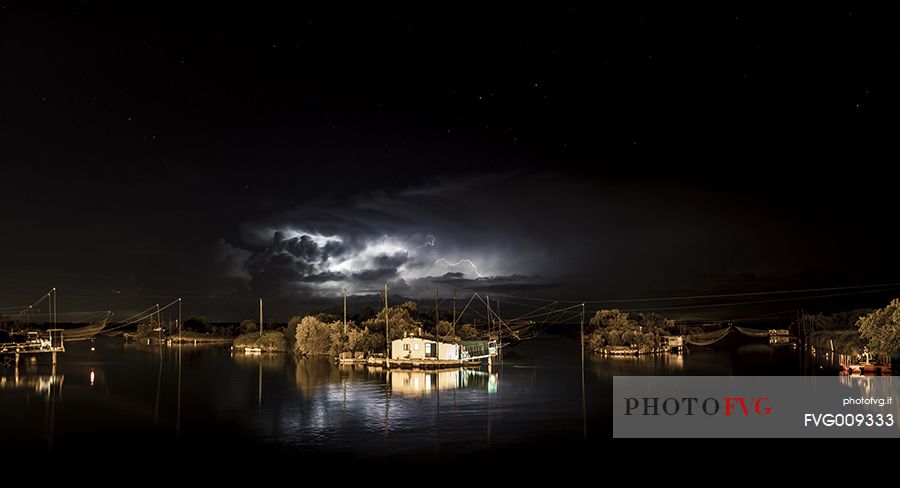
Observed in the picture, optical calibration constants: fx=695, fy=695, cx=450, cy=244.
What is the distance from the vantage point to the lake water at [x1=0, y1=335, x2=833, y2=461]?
34.4 metres

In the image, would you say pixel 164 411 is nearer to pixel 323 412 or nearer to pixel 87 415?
pixel 87 415

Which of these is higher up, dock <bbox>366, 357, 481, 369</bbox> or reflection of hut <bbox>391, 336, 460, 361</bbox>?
reflection of hut <bbox>391, 336, 460, 361</bbox>

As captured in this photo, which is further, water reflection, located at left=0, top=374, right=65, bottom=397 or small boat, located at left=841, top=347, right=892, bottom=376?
small boat, located at left=841, top=347, right=892, bottom=376

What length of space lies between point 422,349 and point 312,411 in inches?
1541

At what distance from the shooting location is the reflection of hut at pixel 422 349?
84.1 meters

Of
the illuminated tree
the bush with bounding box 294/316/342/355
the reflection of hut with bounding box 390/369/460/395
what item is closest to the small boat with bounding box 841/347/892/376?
the illuminated tree

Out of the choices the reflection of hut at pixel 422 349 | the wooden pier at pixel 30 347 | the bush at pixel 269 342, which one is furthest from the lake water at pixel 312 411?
the bush at pixel 269 342

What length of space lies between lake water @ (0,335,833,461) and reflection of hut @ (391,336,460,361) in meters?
5.96

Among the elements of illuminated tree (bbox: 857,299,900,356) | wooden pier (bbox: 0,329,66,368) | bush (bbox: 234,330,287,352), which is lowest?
bush (bbox: 234,330,287,352)

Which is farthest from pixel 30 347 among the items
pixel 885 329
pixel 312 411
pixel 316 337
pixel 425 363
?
pixel 885 329

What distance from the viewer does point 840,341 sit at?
293 feet

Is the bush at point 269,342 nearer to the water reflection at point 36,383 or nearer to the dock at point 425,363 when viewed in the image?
the dock at point 425,363

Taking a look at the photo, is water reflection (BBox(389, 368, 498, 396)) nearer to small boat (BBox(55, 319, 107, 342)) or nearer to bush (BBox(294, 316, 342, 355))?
bush (BBox(294, 316, 342, 355))

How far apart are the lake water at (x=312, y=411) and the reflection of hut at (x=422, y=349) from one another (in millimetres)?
5961
